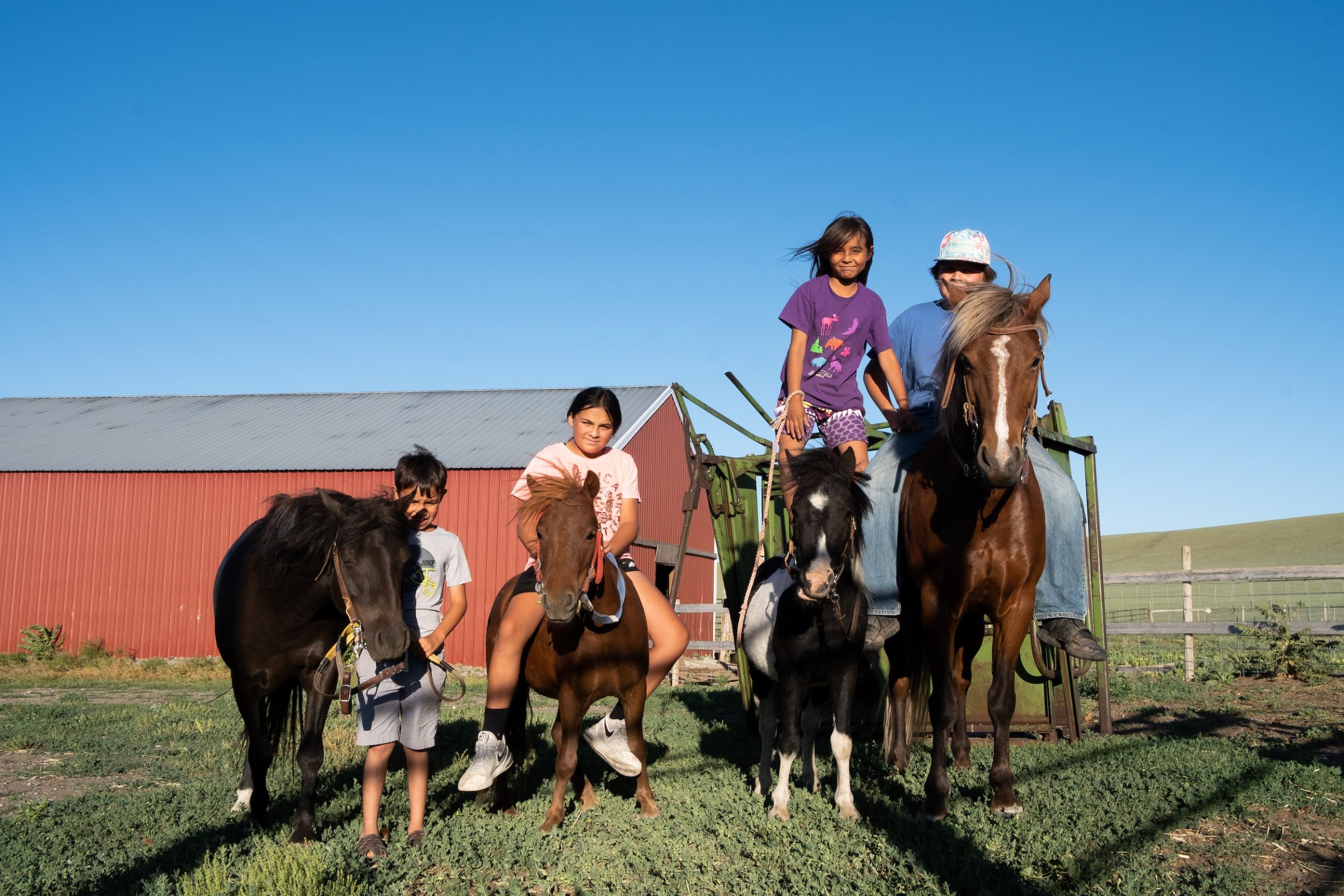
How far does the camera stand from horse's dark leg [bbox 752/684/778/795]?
6.07 meters

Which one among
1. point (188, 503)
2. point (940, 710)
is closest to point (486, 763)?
point (940, 710)

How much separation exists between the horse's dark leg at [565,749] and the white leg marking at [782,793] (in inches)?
48.3

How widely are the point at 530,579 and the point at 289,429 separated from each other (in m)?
20.4

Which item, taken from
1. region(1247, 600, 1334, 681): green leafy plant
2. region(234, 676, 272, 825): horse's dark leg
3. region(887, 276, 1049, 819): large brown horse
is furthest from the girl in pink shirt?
region(1247, 600, 1334, 681): green leafy plant

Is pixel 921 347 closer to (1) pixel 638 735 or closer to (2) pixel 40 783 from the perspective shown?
(1) pixel 638 735

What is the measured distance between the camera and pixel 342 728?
973 cm

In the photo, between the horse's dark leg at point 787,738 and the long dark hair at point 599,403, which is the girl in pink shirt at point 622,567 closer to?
the long dark hair at point 599,403

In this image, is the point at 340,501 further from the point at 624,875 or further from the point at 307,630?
the point at 624,875

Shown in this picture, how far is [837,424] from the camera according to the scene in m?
6.26

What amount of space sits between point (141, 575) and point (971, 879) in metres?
21.5

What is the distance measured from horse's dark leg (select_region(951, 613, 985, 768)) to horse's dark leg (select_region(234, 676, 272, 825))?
4.25 meters

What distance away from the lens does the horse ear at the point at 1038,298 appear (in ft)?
15.6

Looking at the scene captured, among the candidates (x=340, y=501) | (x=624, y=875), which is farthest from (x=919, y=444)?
(x=340, y=501)

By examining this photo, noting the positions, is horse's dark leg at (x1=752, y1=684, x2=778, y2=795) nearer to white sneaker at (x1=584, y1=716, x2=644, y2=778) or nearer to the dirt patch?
white sneaker at (x1=584, y1=716, x2=644, y2=778)
